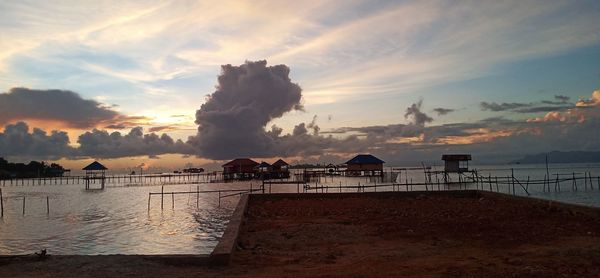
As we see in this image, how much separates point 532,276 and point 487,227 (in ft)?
19.8

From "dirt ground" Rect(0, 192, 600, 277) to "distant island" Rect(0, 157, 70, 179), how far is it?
10096cm

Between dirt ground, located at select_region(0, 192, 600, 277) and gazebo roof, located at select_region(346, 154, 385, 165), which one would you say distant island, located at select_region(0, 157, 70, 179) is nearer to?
gazebo roof, located at select_region(346, 154, 385, 165)

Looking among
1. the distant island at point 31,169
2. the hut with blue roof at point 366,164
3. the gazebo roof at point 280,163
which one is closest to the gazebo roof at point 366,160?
the hut with blue roof at point 366,164

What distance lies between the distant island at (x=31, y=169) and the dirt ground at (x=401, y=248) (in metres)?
101

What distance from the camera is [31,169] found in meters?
106

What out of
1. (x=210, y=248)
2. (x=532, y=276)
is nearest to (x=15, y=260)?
(x=210, y=248)

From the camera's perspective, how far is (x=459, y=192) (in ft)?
84.2

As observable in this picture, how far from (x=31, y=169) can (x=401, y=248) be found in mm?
116119

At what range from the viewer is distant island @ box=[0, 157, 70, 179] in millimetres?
100125

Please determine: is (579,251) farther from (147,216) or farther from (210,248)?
(147,216)

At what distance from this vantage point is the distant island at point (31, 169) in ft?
328

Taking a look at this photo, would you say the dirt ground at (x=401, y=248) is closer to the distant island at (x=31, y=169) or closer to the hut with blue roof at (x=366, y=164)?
the hut with blue roof at (x=366, y=164)

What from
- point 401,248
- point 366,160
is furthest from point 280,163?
point 401,248

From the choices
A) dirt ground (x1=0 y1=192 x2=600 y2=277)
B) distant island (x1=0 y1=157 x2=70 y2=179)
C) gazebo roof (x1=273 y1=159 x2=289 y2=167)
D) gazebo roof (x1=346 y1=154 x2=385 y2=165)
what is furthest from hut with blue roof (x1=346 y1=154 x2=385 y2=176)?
distant island (x1=0 y1=157 x2=70 y2=179)
